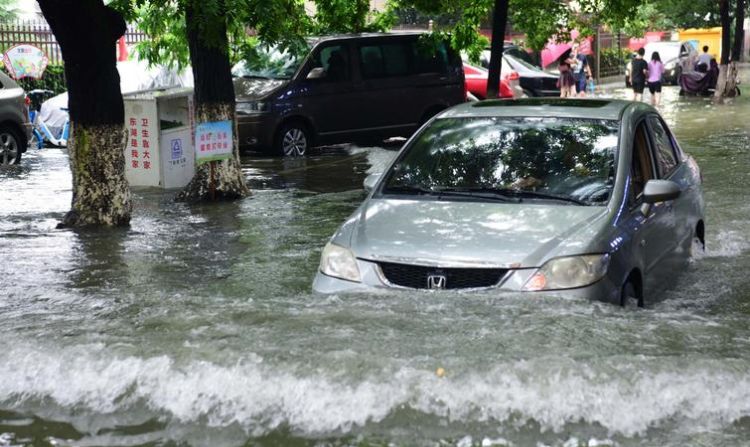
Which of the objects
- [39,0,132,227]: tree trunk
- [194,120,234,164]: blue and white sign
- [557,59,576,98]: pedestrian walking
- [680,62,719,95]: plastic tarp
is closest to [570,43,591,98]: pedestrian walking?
[557,59,576,98]: pedestrian walking

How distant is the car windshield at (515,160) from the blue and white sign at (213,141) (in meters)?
4.92

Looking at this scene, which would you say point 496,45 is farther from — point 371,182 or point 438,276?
point 438,276

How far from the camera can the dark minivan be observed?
16.9 meters

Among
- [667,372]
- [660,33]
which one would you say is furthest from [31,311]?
[660,33]

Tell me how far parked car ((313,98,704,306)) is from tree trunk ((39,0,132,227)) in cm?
392

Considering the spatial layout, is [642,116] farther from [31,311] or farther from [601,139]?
[31,311]

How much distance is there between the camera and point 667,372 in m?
5.33

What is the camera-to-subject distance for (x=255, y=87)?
55.9 feet

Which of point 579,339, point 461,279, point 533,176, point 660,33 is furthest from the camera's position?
point 660,33

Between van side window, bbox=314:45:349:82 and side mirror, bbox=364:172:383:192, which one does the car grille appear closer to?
side mirror, bbox=364:172:383:192

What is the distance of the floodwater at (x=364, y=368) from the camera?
16.4ft

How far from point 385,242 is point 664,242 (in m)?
2.09

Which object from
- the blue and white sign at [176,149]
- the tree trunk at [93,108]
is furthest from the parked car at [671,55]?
the tree trunk at [93,108]

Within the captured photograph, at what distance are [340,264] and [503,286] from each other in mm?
989
